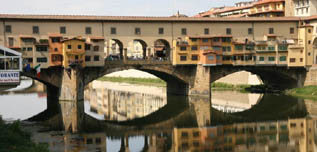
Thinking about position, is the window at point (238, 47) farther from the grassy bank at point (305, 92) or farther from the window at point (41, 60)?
the window at point (41, 60)

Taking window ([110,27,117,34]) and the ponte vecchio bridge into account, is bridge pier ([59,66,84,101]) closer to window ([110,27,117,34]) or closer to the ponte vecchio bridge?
the ponte vecchio bridge

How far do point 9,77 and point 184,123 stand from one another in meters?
14.9

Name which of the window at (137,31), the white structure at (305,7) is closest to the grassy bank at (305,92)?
the window at (137,31)

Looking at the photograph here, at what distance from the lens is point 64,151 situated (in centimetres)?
2877

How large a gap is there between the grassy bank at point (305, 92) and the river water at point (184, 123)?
191 cm

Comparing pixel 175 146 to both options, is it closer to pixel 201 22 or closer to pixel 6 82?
pixel 6 82

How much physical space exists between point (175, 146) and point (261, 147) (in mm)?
5319

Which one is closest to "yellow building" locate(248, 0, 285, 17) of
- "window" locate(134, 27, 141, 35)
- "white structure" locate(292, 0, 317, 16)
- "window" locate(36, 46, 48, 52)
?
"white structure" locate(292, 0, 317, 16)

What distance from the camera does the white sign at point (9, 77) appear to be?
1241 inches

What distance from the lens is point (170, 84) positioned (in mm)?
64625

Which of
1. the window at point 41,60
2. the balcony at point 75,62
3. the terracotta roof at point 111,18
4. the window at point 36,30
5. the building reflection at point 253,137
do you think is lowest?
the building reflection at point 253,137

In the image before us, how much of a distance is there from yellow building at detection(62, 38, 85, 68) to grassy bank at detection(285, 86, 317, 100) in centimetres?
2523

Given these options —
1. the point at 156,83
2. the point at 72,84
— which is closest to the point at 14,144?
the point at 72,84

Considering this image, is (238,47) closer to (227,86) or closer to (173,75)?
(173,75)
